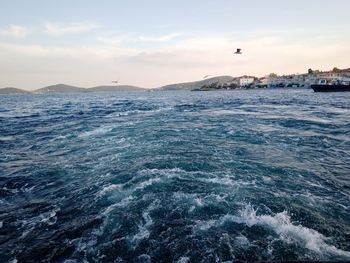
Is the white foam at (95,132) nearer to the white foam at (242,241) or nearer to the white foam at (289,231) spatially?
the white foam at (289,231)

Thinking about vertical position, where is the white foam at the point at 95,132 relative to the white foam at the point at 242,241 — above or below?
above

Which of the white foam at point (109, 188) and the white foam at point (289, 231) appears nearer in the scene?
the white foam at point (289, 231)

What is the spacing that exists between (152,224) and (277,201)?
419cm

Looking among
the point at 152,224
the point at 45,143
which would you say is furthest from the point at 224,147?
the point at 45,143

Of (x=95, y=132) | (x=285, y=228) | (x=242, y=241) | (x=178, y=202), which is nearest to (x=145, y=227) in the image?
(x=178, y=202)

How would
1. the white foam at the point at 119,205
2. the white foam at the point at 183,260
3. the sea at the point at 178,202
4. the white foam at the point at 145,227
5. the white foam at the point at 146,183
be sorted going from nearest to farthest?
the white foam at the point at 183,260
the sea at the point at 178,202
the white foam at the point at 145,227
the white foam at the point at 119,205
the white foam at the point at 146,183

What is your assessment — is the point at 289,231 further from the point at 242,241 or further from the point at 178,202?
the point at 178,202

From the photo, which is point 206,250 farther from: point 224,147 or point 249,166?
point 224,147

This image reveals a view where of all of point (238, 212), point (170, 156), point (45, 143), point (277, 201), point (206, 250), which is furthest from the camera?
point (45, 143)

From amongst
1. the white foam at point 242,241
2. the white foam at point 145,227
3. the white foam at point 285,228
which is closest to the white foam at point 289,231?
the white foam at point 285,228

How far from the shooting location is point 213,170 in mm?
11117

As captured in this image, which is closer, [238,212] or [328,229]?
[328,229]

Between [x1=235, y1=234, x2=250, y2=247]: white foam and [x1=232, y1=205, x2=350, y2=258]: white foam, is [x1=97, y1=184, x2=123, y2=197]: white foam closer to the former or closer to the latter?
[x1=232, y1=205, x2=350, y2=258]: white foam

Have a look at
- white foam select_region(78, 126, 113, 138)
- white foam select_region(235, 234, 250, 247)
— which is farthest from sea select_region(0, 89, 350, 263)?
white foam select_region(78, 126, 113, 138)
